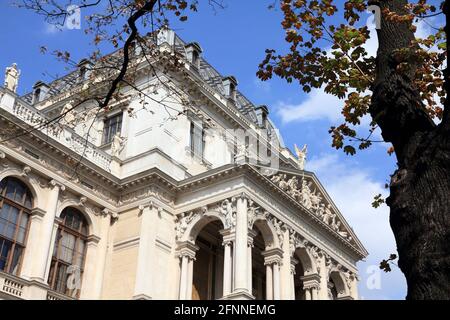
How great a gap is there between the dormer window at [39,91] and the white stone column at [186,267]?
60.2ft

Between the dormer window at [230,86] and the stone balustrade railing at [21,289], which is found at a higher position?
the dormer window at [230,86]

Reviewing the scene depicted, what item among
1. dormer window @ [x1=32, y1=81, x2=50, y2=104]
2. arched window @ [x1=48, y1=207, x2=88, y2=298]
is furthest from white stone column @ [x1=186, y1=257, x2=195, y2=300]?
dormer window @ [x1=32, y1=81, x2=50, y2=104]

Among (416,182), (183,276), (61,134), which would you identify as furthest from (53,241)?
(416,182)

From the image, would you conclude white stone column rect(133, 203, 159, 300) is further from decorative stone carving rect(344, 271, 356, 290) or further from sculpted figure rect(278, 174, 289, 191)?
decorative stone carving rect(344, 271, 356, 290)

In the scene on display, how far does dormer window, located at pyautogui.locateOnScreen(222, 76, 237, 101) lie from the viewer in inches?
1442

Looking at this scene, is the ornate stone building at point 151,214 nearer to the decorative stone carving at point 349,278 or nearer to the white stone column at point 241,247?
the white stone column at point 241,247

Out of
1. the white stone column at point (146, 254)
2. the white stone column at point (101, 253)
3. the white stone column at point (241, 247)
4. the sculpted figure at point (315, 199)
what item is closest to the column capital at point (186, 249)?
the white stone column at point (146, 254)

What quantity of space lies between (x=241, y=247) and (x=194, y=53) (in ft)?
50.8

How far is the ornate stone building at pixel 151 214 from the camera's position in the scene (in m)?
21.9

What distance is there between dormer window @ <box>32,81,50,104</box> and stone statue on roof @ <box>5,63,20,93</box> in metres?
11.8

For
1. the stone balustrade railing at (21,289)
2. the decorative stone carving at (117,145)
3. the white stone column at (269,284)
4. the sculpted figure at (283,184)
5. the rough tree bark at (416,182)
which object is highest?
the decorative stone carving at (117,145)

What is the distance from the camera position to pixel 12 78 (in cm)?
2536

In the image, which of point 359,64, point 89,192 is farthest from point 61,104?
point 359,64
